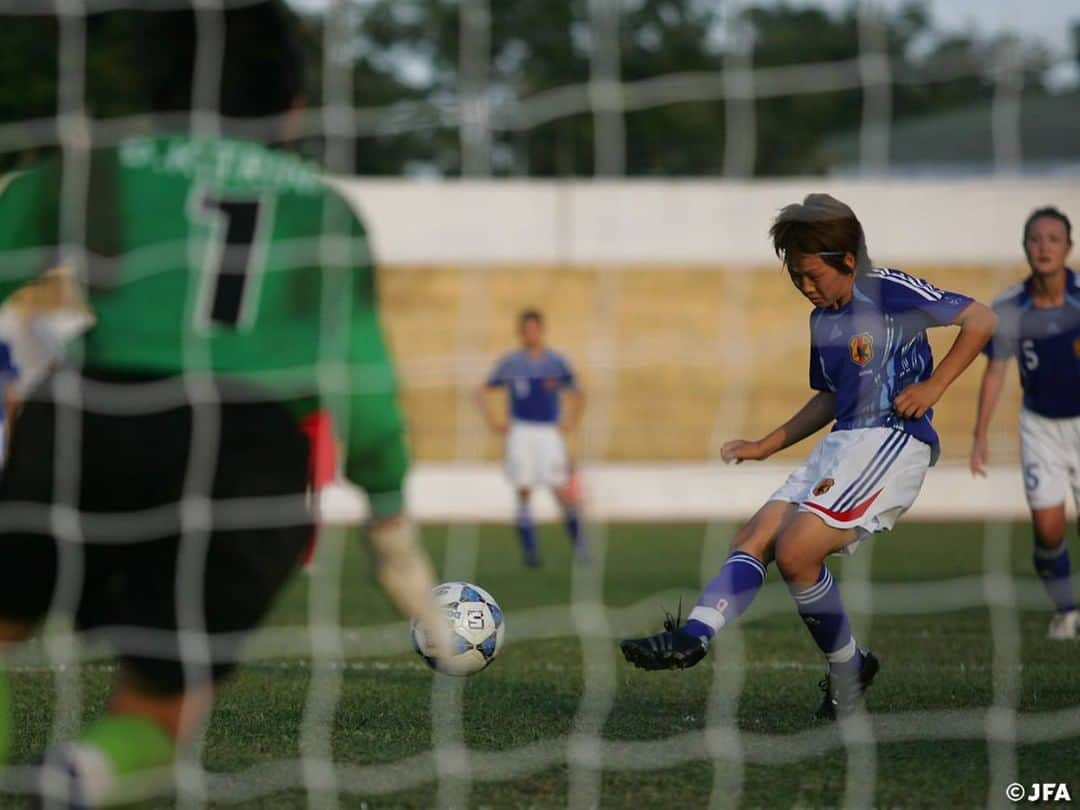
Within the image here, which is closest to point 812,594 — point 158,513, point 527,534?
point 158,513

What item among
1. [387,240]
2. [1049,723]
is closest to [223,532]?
[1049,723]

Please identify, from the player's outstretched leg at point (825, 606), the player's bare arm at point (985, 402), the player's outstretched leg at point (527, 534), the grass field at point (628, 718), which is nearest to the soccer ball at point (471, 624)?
the grass field at point (628, 718)

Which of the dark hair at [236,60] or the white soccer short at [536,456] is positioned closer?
the dark hair at [236,60]

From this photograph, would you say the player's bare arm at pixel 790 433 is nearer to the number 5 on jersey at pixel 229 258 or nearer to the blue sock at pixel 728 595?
the blue sock at pixel 728 595

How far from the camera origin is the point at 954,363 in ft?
16.4

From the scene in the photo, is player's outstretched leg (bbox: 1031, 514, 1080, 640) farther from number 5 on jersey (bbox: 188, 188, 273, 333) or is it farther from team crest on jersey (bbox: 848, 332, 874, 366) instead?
number 5 on jersey (bbox: 188, 188, 273, 333)

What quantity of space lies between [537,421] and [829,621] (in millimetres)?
9112

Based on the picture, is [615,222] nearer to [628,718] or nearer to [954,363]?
Answer: [628,718]

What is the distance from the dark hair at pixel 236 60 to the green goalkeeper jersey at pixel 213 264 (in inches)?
3.8

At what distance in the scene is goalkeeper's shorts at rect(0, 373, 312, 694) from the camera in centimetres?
306

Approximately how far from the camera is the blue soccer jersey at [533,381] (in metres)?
14.1

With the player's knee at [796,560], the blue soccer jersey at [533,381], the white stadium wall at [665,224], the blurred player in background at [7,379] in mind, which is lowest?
the player's knee at [796,560]

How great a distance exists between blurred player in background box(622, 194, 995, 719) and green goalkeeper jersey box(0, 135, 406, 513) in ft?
6.87

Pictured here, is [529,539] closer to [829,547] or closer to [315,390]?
[829,547]
